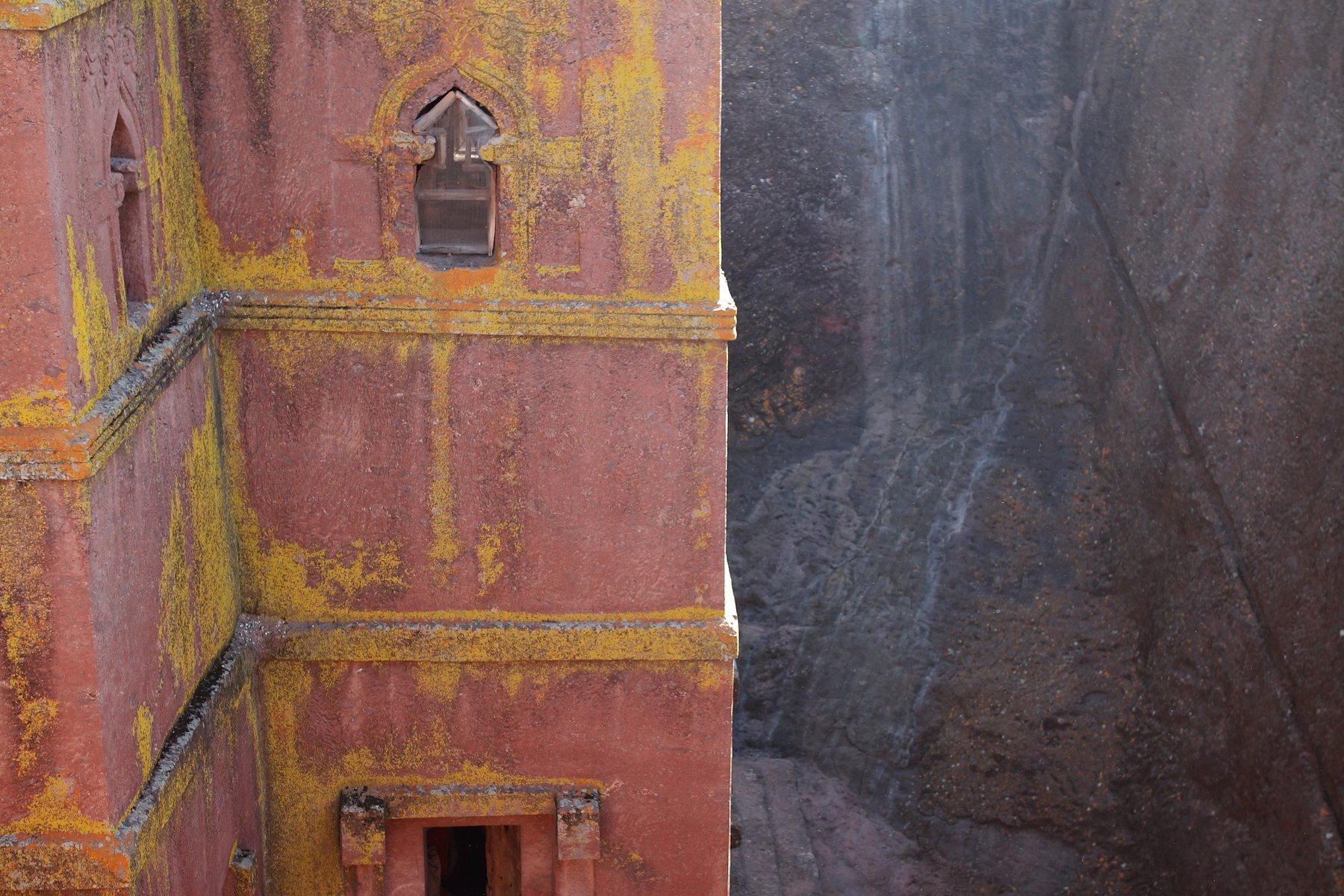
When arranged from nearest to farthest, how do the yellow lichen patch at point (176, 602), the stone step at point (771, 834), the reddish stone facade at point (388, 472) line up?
the reddish stone facade at point (388, 472) → the yellow lichen patch at point (176, 602) → the stone step at point (771, 834)

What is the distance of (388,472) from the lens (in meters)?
7.11

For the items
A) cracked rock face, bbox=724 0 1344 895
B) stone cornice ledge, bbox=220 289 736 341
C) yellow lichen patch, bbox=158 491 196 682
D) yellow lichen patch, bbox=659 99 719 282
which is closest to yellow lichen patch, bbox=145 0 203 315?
stone cornice ledge, bbox=220 289 736 341

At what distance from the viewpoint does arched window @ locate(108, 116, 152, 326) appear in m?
5.72

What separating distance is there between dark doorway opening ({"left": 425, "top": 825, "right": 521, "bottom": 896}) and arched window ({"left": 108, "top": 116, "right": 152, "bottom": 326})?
3.49 meters

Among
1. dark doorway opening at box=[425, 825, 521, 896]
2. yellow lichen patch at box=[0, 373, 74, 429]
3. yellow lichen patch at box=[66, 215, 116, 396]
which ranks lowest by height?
dark doorway opening at box=[425, 825, 521, 896]

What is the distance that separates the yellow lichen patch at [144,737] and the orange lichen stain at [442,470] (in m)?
1.65

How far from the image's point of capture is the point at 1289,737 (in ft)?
31.9

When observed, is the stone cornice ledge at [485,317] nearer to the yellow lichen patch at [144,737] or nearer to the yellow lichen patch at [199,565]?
the yellow lichen patch at [199,565]

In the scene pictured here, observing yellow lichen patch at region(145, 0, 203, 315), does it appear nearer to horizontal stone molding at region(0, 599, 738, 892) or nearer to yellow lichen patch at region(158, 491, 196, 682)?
yellow lichen patch at region(158, 491, 196, 682)

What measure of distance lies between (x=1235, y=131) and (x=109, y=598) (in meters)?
9.97

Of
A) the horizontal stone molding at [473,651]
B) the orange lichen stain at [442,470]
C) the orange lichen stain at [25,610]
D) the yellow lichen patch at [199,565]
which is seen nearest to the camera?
the orange lichen stain at [25,610]

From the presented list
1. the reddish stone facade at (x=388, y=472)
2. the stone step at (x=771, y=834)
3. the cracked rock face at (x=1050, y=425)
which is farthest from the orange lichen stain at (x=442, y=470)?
the cracked rock face at (x=1050, y=425)

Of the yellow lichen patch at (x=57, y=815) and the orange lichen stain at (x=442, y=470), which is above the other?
the orange lichen stain at (x=442, y=470)

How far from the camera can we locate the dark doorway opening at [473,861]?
8211 millimetres
